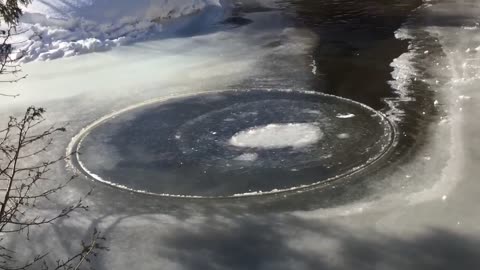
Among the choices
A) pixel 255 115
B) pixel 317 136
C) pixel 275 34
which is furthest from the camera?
pixel 275 34

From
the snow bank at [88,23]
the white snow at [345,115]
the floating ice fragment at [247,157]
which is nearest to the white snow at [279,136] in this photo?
the floating ice fragment at [247,157]

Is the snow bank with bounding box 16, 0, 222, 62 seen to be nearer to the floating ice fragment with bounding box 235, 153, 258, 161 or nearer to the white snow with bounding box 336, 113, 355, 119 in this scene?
the white snow with bounding box 336, 113, 355, 119

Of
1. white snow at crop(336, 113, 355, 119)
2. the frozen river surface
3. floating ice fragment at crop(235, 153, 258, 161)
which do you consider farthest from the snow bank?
floating ice fragment at crop(235, 153, 258, 161)

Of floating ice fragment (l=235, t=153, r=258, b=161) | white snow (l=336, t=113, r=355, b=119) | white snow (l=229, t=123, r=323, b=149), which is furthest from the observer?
white snow (l=336, t=113, r=355, b=119)

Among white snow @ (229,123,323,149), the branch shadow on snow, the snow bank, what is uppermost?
the snow bank

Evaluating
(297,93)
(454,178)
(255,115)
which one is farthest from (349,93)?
(454,178)

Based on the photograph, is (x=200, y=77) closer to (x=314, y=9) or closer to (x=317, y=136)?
(x=317, y=136)

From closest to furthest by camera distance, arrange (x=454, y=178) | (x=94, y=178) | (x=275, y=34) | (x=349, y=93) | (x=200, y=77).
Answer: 1. (x=454, y=178)
2. (x=94, y=178)
3. (x=349, y=93)
4. (x=200, y=77)
5. (x=275, y=34)

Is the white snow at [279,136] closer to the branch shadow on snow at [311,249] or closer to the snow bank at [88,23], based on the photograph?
the branch shadow on snow at [311,249]
